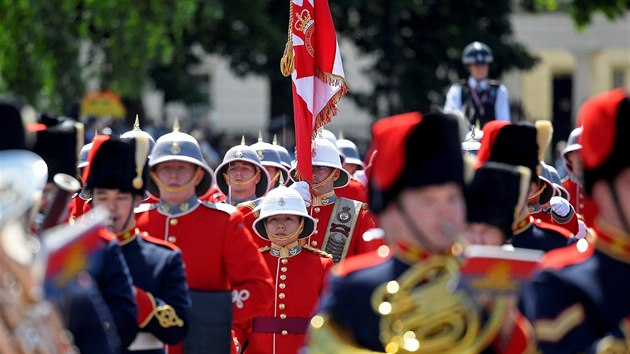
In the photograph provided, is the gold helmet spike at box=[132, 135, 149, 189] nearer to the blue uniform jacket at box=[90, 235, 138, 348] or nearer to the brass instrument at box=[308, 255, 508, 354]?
the blue uniform jacket at box=[90, 235, 138, 348]

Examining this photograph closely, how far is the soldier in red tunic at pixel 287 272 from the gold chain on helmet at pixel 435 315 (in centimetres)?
426

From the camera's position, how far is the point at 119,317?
Result: 24.6 ft

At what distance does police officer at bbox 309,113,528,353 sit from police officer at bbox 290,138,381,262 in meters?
5.16

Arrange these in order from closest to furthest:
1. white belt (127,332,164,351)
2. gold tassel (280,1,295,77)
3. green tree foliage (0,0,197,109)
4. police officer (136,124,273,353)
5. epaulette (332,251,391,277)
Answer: epaulette (332,251,391,277) < white belt (127,332,164,351) < police officer (136,124,273,353) < gold tassel (280,1,295,77) < green tree foliage (0,0,197,109)

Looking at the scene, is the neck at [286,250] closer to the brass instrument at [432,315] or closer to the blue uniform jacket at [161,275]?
the blue uniform jacket at [161,275]

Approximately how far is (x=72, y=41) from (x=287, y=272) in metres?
18.1

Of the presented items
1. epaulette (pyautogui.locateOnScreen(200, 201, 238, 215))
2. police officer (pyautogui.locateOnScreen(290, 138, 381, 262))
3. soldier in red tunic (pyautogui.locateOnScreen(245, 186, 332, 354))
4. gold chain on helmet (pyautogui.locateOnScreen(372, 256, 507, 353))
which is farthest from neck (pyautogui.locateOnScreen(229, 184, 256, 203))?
gold chain on helmet (pyautogui.locateOnScreen(372, 256, 507, 353))

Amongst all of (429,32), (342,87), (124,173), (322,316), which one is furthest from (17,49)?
(322,316)

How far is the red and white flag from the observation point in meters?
13.1

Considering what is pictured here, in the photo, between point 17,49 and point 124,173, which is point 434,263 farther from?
point 17,49

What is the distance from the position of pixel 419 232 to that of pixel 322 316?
1.59 ft

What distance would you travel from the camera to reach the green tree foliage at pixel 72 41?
2781cm

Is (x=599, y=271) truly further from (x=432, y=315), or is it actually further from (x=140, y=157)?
(x=140, y=157)

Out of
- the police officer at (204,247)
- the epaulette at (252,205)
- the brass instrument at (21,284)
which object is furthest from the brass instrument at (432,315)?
the epaulette at (252,205)
